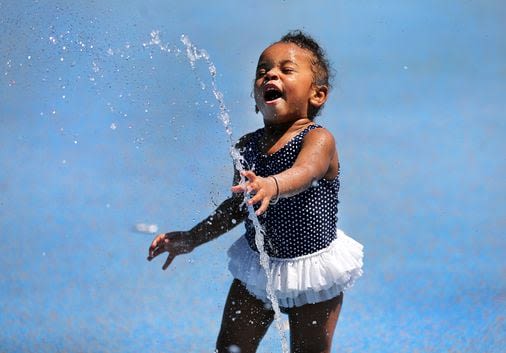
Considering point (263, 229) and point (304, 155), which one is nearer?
point (304, 155)

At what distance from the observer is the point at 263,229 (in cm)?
288

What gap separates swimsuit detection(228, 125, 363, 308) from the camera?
9.24 feet

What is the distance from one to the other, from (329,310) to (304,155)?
0.56m

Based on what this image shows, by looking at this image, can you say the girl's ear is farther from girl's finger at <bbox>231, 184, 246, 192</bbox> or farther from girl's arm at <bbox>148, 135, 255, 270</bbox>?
girl's finger at <bbox>231, 184, 246, 192</bbox>

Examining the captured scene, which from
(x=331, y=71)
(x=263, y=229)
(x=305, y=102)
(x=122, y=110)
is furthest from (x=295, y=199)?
(x=122, y=110)

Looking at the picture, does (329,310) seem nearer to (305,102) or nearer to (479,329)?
(305,102)

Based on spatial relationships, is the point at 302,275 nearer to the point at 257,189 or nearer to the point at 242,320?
the point at 242,320

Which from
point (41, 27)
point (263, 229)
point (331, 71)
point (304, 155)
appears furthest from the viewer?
point (41, 27)

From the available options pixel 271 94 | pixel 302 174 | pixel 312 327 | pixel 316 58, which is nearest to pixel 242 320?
pixel 312 327

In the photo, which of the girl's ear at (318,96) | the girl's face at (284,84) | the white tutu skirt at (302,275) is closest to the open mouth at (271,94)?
the girl's face at (284,84)

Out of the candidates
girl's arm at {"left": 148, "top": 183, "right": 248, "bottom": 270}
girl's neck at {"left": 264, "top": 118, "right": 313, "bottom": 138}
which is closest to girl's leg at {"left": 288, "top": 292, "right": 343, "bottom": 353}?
girl's arm at {"left": 148, "top": 183, "right": 248, "bottom": 270}

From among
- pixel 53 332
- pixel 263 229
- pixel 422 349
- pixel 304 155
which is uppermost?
pixel 304 155

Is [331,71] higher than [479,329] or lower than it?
higher

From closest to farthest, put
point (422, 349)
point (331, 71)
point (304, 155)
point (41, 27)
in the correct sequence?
point (304, 155) < point (331, 71) < point (422, 349) < point (41, 27)
